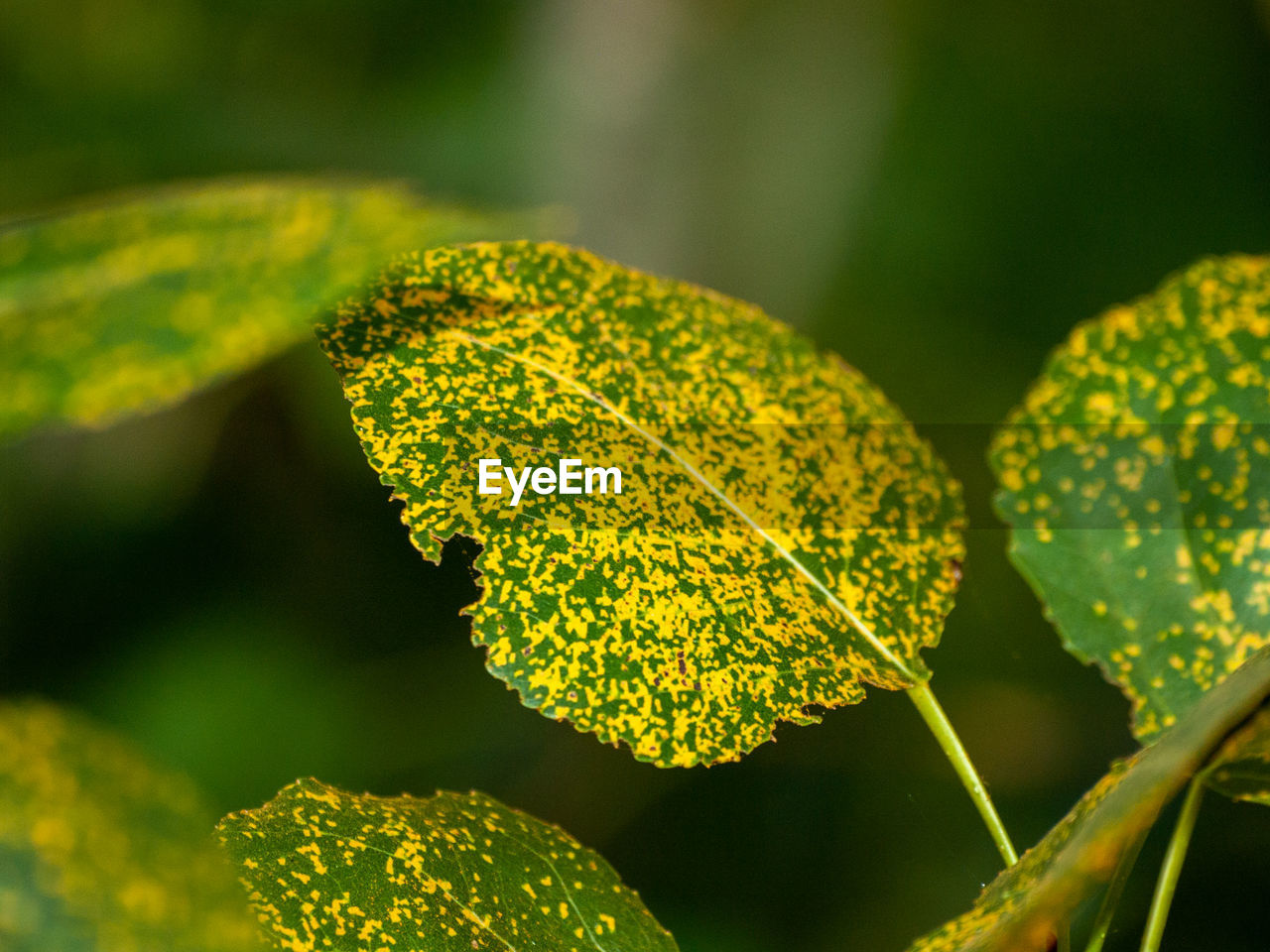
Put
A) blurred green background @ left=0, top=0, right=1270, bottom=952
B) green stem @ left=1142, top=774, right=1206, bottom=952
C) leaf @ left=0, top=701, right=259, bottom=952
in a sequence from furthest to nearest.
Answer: blurred green background @ left=0, top=0, right=1270, bottom=952 < green stem @ left=1142, top=774, right=1206, bottom=952 < leaf @ left=0, top=701, right=259, bottom=952

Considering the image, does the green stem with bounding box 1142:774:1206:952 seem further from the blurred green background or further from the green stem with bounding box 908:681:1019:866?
the blurred green background

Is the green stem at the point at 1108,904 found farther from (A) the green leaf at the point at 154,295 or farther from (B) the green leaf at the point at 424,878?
(A) the green leaf at the point at 154,295

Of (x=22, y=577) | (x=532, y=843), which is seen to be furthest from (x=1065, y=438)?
(x=22, y=577)

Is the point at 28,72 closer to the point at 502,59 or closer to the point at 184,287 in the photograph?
the point at 502,59

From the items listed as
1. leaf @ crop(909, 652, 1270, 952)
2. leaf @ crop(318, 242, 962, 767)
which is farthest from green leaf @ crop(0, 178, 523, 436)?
leaf @ crop(909, 652, 1270, 952)

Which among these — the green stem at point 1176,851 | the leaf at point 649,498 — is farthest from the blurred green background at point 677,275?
the green stem at point 1176,851
